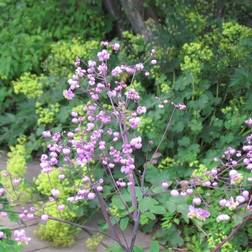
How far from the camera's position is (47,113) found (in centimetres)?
485

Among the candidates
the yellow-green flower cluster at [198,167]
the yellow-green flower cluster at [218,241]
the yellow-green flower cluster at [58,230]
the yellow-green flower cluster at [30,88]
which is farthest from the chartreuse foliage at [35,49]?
the yellow-green flower cluster at [218,241]

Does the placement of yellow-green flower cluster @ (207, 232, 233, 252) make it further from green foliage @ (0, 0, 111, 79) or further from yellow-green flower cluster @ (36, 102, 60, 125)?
green foliage @ (0, 0, 111, 79)

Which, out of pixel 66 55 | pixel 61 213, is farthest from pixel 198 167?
pixel 66 55

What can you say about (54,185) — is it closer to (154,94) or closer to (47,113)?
(47,113)

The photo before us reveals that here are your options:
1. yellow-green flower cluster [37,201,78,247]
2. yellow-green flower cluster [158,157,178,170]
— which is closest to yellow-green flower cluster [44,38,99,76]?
yellow-green flower cluster [158,157,178,170]

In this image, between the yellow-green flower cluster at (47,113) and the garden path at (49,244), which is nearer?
the garden path at (49,244)

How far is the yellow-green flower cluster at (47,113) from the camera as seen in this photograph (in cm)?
481

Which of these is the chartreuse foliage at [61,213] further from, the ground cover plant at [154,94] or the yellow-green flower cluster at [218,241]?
the yellow-green flower cluster at [218,241]

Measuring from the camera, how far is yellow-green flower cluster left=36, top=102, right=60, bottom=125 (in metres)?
4.81

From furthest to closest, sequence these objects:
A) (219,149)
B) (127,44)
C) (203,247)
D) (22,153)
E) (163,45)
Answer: (127,44) < (163,45) < (22,153) < (219,149) < (203,247)

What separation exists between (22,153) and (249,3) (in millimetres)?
2641

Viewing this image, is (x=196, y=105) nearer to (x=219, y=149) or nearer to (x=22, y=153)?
(x=219, y=149)

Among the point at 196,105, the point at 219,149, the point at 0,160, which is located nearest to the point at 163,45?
the point at 196,105

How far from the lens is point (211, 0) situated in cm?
584
